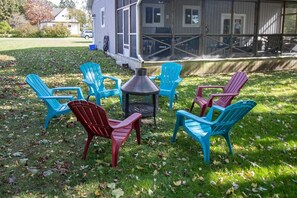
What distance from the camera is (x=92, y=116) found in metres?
3.68

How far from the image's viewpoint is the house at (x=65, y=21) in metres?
61.9

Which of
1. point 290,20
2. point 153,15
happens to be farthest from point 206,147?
point 290,20

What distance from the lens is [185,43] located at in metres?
11.5

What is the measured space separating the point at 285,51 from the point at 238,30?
3.12 meters

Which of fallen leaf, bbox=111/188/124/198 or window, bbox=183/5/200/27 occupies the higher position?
window, bbox=183/5/200/27

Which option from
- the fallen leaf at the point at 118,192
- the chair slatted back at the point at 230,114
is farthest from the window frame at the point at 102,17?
the fallen leaf at the point at 118,192

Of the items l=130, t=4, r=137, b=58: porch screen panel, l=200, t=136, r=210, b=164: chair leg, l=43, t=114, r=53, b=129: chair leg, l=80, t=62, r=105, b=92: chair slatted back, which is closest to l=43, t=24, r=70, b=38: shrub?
l=130, t=4, r=137, b=58: porch screen panel

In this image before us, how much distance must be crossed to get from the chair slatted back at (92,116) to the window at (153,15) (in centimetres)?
1082

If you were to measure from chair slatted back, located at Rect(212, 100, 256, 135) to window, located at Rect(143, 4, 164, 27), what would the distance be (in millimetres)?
10764

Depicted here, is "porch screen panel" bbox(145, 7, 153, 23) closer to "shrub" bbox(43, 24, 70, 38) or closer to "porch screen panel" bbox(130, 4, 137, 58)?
"porch screen panel" bbox(130, 4, 137, 58)

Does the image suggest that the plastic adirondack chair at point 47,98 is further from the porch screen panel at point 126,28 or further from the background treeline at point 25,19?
the background treeline at point 25,19

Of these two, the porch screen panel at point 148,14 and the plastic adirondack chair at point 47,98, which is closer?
the plastic adirondack chair at point 47,98

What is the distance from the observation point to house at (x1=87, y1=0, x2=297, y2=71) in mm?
11062

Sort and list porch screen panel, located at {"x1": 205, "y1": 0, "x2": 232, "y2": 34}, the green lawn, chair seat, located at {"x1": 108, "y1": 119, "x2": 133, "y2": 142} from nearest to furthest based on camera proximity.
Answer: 1. the green lawn
2. chair seat, located at {"x1": 108, "y1": 119, "x2": 133, "y2": 142}
3. porch screen panel, located at {"x1": 205, "y1": 0, "x2": 232, "y2": 34}
